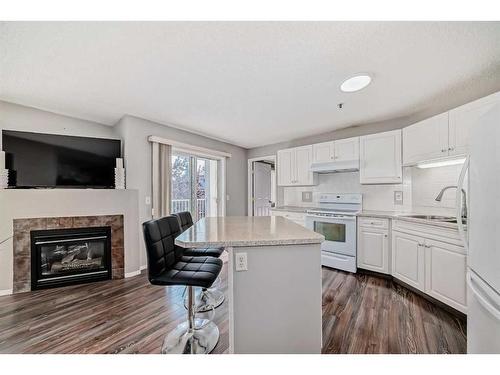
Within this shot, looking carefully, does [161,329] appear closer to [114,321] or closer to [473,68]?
[114,321]

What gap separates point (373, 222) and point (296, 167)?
65.0 inches

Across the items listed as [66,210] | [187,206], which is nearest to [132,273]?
[66,210]

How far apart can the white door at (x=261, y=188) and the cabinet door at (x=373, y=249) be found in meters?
2.40

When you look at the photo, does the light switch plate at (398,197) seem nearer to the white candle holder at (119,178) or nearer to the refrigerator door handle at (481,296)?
the refrigerator door handle at (481,296)

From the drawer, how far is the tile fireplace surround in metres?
3.33

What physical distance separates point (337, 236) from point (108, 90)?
343 centimetres

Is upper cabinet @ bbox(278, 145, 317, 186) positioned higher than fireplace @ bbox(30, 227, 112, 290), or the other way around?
upper cabinet @ bbox(278, 145, 317, 186)

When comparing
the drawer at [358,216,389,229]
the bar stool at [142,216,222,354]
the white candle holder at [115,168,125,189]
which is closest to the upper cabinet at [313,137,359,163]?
the drawer at [358,216,389,229]

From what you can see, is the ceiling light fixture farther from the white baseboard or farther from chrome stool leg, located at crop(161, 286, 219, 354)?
the white baseboard

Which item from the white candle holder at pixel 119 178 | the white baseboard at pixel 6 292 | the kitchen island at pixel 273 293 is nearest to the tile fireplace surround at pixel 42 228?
the white baseboard at pixel 6 292

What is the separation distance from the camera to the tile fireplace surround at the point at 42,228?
95.7 inches

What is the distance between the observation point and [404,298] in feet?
7.48

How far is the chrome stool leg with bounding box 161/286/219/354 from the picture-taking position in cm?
151
